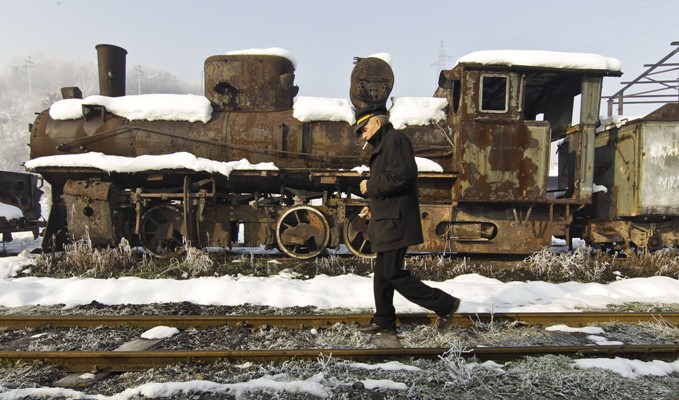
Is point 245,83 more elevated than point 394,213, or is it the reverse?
point 245,83

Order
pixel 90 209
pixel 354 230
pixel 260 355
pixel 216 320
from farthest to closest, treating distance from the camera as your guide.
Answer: pixel 354 230, pixel 90 209, pixel 216 320, pixel 260 355

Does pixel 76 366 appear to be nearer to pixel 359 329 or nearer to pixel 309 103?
pixel 359 329

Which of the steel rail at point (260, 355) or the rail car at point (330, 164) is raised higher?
the rail car at point (330, 164)

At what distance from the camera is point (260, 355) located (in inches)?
108

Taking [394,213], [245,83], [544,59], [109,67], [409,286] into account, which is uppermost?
[109,67]

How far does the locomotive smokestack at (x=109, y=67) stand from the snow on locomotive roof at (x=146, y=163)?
1911 mm

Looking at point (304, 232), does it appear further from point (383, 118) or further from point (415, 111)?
point (383, 118)

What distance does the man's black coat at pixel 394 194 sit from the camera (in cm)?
299

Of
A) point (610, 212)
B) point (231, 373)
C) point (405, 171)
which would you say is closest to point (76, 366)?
point (231, 373)

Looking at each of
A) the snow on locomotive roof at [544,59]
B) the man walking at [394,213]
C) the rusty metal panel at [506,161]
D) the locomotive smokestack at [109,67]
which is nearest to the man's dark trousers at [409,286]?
the man walking at [394,213]

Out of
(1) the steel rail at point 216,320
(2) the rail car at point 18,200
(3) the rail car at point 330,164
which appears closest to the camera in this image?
(1) the steel rail at point 216,320

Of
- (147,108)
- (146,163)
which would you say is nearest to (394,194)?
→ (146,163)

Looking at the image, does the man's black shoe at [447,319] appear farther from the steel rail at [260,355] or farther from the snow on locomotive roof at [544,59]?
the snow on locomotive roof at [544,59]

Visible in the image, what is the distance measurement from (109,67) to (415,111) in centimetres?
588
